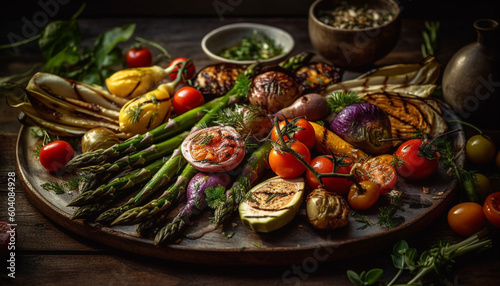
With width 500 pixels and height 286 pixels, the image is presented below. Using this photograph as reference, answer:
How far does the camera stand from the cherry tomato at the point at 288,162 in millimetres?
2385

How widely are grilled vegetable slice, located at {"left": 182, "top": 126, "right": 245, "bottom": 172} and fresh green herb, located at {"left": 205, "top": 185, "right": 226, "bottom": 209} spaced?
4.7 inches

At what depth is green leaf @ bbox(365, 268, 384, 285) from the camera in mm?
2055

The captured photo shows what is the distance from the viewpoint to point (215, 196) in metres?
2.38

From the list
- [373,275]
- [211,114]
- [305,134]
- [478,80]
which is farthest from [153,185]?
[478,80]

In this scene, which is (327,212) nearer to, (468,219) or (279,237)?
(279,237)

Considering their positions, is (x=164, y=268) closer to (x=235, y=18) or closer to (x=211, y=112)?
(x=211, y=112)

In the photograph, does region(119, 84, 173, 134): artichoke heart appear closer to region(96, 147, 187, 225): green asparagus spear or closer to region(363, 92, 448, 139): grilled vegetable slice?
region(96, 147, 187, 225): green asparagus spear

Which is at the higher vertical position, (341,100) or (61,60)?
(341,100)

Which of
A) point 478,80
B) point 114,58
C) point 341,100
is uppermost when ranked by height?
point 478,80

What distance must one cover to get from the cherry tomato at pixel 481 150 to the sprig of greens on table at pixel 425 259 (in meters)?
0.61

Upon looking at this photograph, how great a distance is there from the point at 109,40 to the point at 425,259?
2.94m

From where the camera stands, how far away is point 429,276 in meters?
2.10

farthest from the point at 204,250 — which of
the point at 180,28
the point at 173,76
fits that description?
the point at 180,28

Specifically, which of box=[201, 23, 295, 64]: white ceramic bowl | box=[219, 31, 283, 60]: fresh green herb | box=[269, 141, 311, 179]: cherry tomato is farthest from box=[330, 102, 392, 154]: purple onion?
box=[219, 31, 283, 60]: fresh green herb
